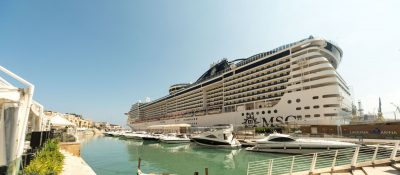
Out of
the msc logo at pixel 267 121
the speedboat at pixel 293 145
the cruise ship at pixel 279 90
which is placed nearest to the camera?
the speedboat at pixel 293 145

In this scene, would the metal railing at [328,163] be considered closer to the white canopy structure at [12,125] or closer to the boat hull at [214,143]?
the white canopy structure at [12,125]

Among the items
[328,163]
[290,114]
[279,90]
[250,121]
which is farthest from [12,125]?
[250,121]

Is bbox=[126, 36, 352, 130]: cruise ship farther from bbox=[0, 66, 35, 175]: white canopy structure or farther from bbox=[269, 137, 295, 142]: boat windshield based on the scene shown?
bbox=[0, 66, 35, 175]: white canopy structure

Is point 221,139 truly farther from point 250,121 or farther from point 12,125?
point 12,125

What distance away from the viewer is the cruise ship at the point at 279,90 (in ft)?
115

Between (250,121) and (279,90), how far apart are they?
8.63 metres

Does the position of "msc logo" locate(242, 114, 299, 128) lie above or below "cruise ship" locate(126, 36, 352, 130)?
below

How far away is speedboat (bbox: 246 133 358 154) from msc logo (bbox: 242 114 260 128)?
19.8m

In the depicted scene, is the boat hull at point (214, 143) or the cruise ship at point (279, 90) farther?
the cruise ship at point (279, 90)

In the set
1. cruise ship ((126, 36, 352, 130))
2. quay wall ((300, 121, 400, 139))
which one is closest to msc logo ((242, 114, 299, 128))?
cruise ship ((126, 36, 352, 130))

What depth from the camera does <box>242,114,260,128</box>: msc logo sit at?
1747 inches

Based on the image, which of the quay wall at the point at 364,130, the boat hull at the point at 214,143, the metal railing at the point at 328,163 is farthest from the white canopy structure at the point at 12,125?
the quay wall at the point at 364,130

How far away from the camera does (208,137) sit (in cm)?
3169

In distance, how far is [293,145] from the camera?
22.1m
